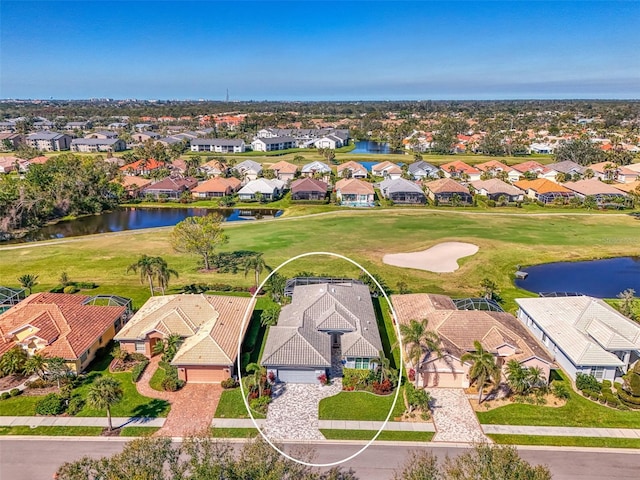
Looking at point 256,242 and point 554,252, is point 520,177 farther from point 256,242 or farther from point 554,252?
point 256,242

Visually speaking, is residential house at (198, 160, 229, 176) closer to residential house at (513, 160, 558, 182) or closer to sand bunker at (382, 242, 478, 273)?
sand bunker at (382, 242, 478, 273)

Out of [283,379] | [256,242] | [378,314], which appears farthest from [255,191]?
[283,379]

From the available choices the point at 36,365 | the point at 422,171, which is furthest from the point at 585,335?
the point at 422,171

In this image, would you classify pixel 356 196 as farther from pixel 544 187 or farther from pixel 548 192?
pixel 544 187

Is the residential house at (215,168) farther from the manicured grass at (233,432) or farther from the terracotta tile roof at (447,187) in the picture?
the manicured grass at (233,432)

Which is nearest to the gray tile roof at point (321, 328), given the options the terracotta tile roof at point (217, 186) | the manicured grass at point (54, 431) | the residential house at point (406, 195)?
the manicured grass at point (54, 431)

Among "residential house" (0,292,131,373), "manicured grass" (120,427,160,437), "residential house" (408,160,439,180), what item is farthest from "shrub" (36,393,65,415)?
"residential house" (408,160,439,180)
